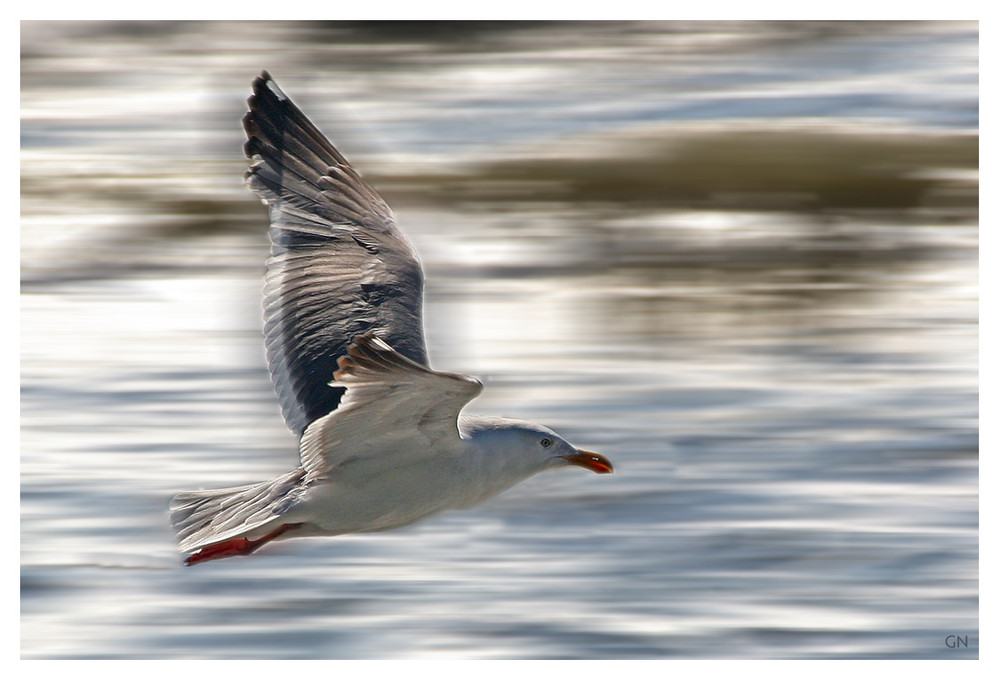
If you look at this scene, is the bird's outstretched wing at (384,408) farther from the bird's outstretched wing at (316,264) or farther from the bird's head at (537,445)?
the bird's outstretched wing at (316,264)

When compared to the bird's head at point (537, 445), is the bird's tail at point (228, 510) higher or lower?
lower

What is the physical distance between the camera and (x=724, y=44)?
409 inches

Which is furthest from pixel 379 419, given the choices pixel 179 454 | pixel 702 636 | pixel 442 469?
pixel 179 454

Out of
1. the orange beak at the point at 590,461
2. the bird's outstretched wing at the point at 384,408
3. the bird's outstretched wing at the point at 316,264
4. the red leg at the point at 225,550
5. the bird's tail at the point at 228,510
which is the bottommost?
the red leg at the point at 225,550

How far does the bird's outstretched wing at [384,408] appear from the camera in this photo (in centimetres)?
358

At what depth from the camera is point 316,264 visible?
Result: 16.6 feet

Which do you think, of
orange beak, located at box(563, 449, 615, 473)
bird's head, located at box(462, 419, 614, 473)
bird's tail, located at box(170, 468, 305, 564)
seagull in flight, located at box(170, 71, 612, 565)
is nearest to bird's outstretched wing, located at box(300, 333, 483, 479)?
seagull in flight, located at box(170, 71, 612, 565)

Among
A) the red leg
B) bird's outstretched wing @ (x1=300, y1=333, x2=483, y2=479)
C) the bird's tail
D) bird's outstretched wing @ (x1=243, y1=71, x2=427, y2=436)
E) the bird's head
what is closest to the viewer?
bird's outstretched wing @ (x1=300, y1=333, x2=483, y2=479)

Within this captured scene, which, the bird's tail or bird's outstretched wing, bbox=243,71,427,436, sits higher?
bird's outstretched wing, bbox=243,71,427,436

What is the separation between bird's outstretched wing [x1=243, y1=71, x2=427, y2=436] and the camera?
187 inches

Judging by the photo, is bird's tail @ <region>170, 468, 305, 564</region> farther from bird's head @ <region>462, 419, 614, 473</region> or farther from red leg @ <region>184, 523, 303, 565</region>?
bird's head @ <region>462, 419, 614, 473</region>

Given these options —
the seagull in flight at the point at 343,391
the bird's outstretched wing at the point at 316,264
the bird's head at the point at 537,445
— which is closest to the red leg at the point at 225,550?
the seagull in flight at the point at 343,391

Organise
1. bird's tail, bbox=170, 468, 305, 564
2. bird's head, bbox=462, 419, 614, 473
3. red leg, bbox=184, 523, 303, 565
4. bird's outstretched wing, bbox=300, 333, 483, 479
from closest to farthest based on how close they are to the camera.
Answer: bird's outstretched wing, bbox=300, 333, 483, 479, bird's tail, bbox=170, 468, 305, 564, bird's head, bbox=462, 419, 614, 473, red leg, bbox=184, 523, 303, 565

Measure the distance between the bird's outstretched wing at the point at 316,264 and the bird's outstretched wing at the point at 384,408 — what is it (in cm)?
47
